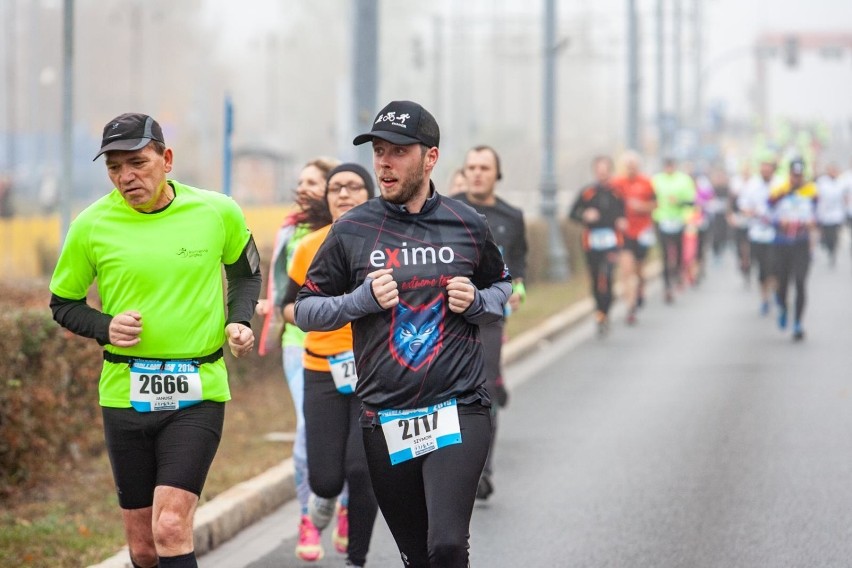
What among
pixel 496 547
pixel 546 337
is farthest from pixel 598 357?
pixel 496 547

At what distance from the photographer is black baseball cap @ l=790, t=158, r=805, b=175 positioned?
17.2 m

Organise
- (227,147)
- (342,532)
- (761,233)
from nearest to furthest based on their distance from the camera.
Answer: (342,532), (227,147), (761,233)

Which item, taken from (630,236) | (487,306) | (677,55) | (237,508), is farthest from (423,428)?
(677,55)

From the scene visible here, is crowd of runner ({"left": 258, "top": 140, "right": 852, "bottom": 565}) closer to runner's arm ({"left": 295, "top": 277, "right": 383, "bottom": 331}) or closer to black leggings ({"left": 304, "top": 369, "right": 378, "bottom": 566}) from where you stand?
black leggings ({"left": 304, "top": 369, "right": 378, "bottom": 566})

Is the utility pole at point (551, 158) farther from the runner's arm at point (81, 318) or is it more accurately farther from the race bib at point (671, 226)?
the runner's arm at point (81, 318)

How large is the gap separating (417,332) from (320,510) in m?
2.38

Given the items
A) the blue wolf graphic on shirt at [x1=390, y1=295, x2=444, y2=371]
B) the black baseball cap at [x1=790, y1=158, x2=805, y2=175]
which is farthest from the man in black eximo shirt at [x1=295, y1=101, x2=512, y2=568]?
the black baseball cap at [x1=790, y1=158, x2=805, y2=175]

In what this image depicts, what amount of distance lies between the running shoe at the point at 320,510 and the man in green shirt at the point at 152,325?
69.3 inches

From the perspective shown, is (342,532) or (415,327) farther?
(342,532)

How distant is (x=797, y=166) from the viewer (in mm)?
17172

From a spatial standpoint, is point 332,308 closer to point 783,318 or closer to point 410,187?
point 410,187

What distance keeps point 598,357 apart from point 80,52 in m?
79.6

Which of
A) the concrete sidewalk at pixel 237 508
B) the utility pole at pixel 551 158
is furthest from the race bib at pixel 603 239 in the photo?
the concrete sidewalk at pixel 237 508

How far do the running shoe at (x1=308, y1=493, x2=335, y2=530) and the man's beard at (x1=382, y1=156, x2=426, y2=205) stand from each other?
2.40 metres
